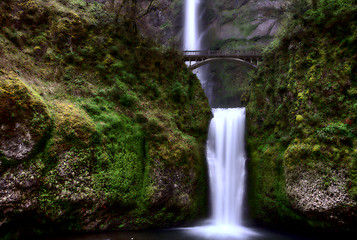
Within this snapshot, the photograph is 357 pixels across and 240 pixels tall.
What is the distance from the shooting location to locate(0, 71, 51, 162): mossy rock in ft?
18.8

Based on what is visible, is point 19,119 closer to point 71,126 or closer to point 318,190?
point 71,126

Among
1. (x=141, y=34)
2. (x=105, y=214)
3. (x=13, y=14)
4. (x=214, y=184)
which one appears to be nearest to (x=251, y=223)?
(x=214, y=184)

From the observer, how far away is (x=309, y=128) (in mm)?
8469

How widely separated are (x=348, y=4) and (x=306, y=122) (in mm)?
5701

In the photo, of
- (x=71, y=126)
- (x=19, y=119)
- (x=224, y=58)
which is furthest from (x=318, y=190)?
(x=224, y=58)

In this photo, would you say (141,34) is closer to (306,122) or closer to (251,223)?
(306,122)

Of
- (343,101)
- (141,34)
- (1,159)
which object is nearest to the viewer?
(1,159)

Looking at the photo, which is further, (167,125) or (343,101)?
(167,125)

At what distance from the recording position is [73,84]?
354 inches

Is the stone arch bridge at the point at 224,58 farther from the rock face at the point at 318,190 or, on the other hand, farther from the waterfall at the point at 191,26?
the rock face at the point at 318,190

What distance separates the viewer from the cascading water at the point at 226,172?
32.4ft

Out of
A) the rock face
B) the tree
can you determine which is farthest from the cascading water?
the tree

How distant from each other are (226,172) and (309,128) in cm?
503

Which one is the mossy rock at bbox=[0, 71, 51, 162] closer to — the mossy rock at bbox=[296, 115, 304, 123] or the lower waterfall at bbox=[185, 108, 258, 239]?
the lower waterfall at bbox=[185, 108, 258, 239]
